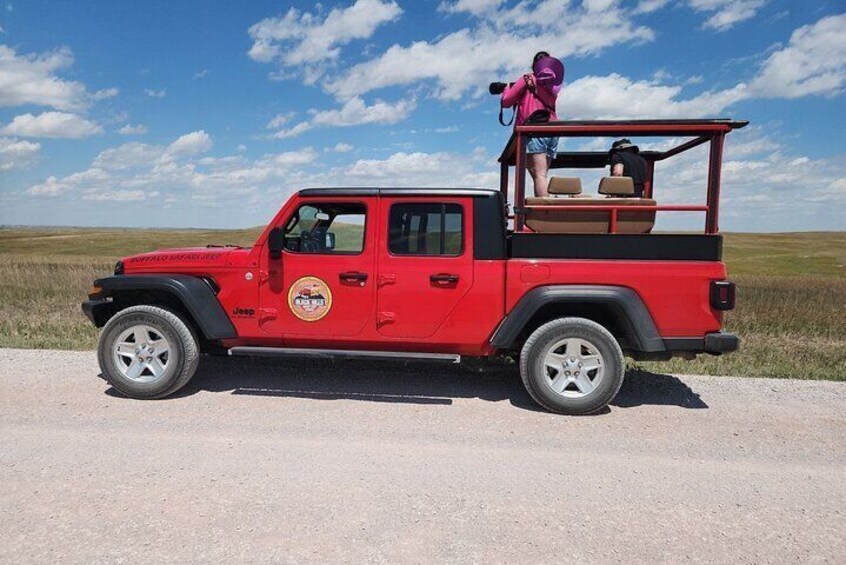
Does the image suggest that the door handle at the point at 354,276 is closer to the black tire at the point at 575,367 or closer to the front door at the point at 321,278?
the front door at the point at 321,278

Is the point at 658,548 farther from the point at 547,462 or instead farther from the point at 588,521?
the point at 547,462

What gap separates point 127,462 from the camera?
3523 millimetres

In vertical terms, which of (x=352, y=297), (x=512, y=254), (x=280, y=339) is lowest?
(x=280, y=339)

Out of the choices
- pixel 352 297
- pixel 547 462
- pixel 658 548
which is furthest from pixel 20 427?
pixel 658 548

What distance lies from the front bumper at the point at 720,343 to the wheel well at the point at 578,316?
25.6 inches

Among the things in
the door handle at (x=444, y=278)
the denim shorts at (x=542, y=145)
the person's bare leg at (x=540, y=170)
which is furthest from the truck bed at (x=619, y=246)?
the denim shorts at (x=542, y=145)

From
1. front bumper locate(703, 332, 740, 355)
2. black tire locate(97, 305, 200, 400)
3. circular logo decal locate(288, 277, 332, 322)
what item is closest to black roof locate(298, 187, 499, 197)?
circular logo decal locate(288, 277, 332, 322)

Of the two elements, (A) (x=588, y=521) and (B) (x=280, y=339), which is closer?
(A) (x=588, y=521)

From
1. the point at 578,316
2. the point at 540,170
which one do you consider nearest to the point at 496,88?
the point at 540,170

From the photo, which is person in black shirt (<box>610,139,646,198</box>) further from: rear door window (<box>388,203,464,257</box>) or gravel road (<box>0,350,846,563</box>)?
gravel road (<box>0,350,846,563</box>)

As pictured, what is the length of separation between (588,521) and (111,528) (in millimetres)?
2496

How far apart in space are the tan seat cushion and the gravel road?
164cm

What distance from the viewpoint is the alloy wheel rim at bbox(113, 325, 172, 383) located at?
500cm

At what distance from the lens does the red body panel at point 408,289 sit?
4633mm
